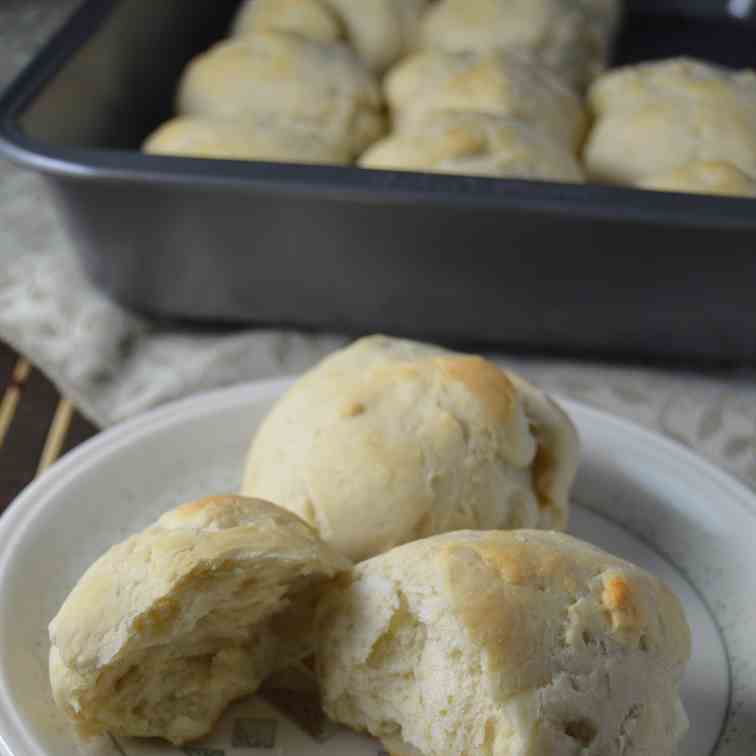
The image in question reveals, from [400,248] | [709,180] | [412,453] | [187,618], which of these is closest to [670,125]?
[709,180]

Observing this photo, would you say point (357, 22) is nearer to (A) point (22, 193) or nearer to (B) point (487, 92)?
(B) point (487, 92)

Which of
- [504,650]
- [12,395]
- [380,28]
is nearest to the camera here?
[504,650]

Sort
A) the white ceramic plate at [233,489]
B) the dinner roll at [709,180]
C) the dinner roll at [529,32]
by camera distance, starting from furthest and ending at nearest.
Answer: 1. the dinner roll at [529,32]
2. the dinner roll at [709,180]
3. the white ceramic plate at [233,489]

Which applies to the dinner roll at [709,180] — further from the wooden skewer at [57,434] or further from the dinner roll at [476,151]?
the wooden skewer at [57,434]

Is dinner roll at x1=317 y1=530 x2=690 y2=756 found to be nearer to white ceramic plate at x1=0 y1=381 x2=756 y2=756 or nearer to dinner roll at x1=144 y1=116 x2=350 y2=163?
white ceramic plate at x1=0 y1=381 x2=756 y2=756

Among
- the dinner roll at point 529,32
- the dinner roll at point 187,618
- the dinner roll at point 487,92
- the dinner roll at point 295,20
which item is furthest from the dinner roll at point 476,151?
the dinner roll at point 187,618

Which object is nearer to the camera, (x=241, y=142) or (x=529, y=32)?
(x=241, y=142)

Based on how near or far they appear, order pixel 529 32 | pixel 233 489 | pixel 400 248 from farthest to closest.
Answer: pixel 529 32 < pixel 400 248 < pixel 233 489
